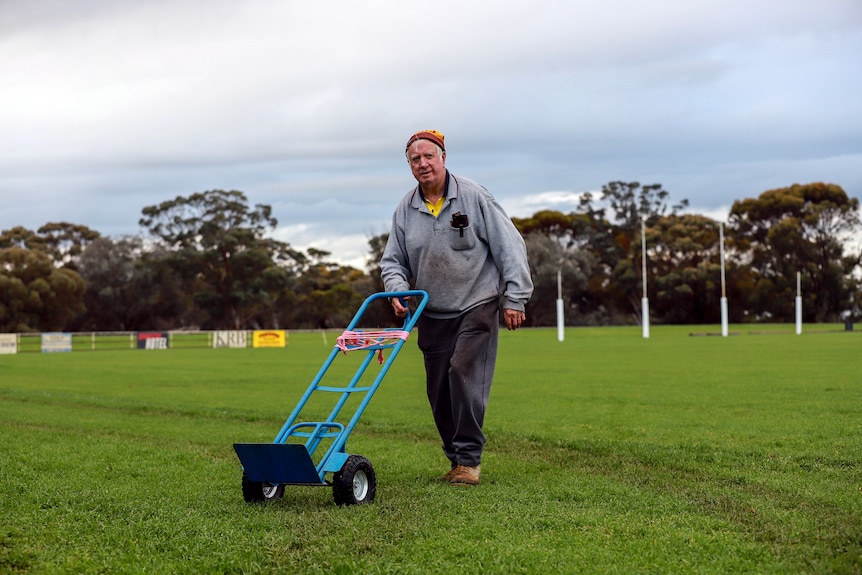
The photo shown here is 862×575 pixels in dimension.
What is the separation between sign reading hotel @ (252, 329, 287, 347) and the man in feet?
146

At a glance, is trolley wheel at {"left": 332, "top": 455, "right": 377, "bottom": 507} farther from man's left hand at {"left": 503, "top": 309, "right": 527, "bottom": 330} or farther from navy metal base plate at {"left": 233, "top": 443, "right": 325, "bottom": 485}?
man's left hand at {"left": 503, "top": 309, "right": 527, "bottom": 330}

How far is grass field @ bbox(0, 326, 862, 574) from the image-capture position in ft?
14.4

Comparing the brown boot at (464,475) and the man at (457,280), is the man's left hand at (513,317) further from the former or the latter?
the brown boot at (464,475)

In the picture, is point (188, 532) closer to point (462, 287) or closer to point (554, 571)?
point (554, 571)

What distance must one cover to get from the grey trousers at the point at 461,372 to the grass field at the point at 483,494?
1.02ft

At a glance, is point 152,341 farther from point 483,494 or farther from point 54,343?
point 483,494

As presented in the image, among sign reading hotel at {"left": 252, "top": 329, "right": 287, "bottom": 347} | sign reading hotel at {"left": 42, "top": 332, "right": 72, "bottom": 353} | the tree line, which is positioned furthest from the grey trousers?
the tree line

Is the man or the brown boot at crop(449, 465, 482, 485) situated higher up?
the man

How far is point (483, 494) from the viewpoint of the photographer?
591 cm

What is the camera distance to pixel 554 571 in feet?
13.5

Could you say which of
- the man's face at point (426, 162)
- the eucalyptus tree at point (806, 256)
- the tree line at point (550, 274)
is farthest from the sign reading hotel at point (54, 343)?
the eucalyptus tree at point (806, 256)

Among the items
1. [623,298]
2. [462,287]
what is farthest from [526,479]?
[623,298]

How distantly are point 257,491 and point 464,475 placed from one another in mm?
1344

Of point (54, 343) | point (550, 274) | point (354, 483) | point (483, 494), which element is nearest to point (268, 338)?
point (54, 343)
